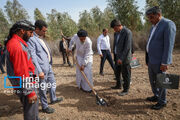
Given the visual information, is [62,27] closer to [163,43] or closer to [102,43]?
[102,43]

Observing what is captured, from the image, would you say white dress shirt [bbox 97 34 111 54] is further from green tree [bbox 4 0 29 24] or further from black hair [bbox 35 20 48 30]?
green tree [bbox 4 0 29 24]

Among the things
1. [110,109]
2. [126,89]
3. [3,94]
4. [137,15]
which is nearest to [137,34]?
[137,15]

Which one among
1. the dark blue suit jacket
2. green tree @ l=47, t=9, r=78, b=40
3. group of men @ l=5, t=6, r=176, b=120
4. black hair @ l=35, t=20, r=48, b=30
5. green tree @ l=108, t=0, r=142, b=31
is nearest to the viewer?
group of men @ l=5, t=6, r=176, b=120

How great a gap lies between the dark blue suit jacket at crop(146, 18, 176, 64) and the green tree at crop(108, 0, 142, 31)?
9.75 metres

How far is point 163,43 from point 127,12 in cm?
1005

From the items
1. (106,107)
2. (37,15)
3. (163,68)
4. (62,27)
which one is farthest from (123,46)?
(37,15)

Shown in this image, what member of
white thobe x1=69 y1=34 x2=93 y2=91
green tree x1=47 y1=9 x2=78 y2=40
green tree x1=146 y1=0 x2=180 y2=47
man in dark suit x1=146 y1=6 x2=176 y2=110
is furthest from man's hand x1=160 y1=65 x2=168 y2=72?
green tree x1=47 y1=9 x2=78 y2=40

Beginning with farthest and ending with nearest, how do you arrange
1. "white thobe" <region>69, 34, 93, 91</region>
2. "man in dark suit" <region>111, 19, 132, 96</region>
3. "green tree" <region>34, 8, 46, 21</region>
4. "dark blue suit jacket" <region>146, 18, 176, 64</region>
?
"green tree" <region>34, 8, 46, 21</region>
"white thobe" <region>69, 34, 93, 91</region>
"man in dark suit" <region>111, 19, 132, 96</region>
"dark blue suit jacket" <region>146, 18, 176, 64</region>

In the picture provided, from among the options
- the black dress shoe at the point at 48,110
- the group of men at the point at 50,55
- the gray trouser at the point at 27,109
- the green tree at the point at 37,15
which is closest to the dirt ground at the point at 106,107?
the black dress shoe at the point at 48,110

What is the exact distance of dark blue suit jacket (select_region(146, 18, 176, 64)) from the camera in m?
2.17

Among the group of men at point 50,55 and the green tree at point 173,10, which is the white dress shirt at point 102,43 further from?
the green tree at point 173,10

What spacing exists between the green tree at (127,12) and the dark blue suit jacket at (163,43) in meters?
9.75

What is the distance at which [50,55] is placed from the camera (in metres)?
2.83

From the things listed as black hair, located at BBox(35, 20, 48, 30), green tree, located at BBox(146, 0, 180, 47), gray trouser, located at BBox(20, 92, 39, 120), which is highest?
green tree, located at BBox(146, 0, 180, 47)
